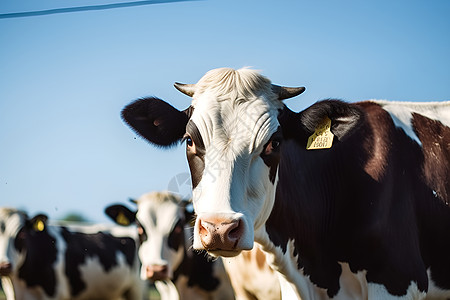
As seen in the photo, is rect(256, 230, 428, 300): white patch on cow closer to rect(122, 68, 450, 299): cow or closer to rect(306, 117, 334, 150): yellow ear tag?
rect(122, 68, 450, 299): cow

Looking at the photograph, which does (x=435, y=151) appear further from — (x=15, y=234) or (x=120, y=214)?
(x=15, y=234)

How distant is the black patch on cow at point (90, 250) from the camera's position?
1102 centimetres

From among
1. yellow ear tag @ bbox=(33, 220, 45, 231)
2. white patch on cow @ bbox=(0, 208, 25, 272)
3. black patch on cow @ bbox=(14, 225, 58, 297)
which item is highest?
white patch on cow @ bbox=(0, 208, 25, 272)

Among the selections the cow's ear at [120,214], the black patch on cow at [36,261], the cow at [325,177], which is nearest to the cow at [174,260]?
the cow's ear at [120,214]

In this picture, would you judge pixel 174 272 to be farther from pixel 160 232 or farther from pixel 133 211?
pixel 133 211

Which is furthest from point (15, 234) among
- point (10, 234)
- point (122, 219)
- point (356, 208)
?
point (356, 208)

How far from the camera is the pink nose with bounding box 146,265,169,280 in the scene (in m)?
8.12

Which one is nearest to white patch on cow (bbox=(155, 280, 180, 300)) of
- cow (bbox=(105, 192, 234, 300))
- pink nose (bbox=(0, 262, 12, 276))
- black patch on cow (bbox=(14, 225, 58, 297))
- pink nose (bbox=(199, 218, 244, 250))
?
cow (bbox=(105, 192, 234, 300))

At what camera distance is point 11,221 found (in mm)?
10398

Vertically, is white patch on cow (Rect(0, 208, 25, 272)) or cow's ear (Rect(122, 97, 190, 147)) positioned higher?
cow's ear (Rect(122, 97, 190, 147))

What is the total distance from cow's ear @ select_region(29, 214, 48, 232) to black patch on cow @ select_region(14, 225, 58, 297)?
11 cm

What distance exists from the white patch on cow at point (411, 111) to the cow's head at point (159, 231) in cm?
425

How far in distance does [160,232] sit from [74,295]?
9.92ft

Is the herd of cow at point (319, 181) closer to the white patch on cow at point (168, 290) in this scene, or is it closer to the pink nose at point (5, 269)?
the white patch on cow at point (168, 290)
